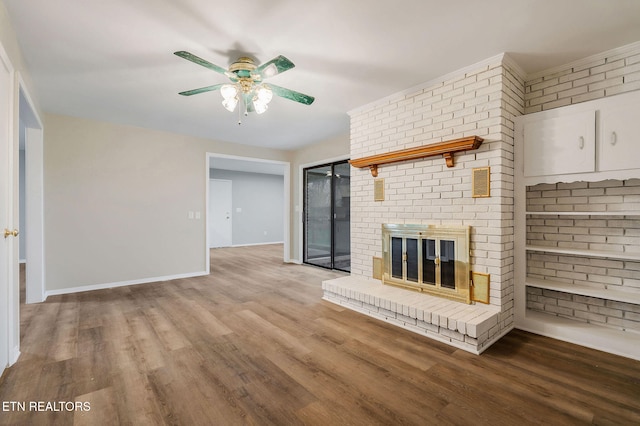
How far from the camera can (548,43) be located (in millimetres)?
2309

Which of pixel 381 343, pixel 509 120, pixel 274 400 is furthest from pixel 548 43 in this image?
pixel 274 400

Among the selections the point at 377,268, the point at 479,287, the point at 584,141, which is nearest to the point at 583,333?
the point at 479,287

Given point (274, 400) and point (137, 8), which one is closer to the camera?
point (274, 400)

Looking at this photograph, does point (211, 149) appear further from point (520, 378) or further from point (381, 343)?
point (520, 378)

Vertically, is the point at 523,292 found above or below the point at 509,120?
below

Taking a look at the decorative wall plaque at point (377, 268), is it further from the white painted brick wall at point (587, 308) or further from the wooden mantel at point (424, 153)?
the white painted brick wall at point (587, 308)

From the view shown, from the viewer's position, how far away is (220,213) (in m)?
8.84

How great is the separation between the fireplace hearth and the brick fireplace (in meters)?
0.07

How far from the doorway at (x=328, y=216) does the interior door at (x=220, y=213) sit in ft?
12.3

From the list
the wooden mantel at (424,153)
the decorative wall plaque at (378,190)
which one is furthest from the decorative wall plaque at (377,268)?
the wooden mantel at (424,153)

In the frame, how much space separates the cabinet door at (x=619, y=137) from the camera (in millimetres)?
2168

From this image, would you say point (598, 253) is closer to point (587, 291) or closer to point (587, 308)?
point (587, 291)

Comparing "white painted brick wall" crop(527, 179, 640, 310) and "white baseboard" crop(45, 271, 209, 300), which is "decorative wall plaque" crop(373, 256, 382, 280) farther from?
"white baseboard" crop(45, 271, 209, 300)

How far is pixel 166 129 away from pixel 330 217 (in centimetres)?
317
